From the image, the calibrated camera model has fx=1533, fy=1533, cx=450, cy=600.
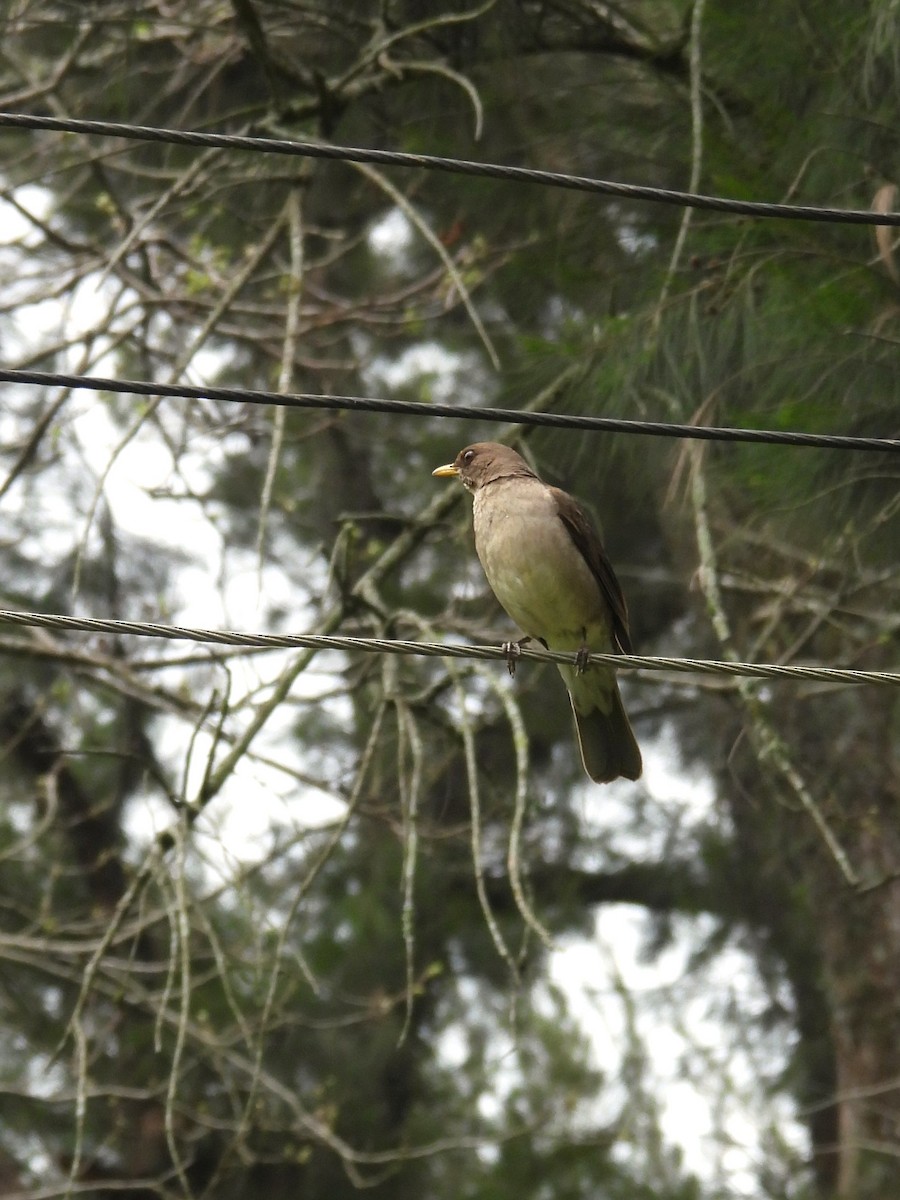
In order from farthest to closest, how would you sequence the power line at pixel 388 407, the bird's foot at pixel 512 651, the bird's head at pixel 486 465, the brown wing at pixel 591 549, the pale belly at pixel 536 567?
the bird's head at pixel 486 465 → the brown wing at pixel 591 549 → the pale belly at pixel 536 567 → the bird's foot at pixel 512 651 → the power line at pixel 388 407

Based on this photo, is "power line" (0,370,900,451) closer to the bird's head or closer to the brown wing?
the brown wing

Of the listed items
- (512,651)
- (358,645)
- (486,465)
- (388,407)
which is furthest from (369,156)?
(486,465)

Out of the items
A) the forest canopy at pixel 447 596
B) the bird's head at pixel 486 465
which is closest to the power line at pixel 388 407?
the forest canopy at pixel 447 596

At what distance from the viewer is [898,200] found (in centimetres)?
508

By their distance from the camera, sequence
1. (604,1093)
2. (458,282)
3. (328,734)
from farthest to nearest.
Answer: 1. (604,1093)
2. (328,734)
3. (458,282)

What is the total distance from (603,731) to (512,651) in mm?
1598

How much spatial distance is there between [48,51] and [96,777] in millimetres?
4589

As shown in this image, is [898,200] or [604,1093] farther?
[604,1093]

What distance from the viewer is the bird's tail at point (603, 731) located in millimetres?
5484

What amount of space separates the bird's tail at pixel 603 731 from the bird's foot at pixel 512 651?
0.89 feet

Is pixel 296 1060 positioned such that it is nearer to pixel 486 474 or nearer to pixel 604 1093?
pixel 604 1093

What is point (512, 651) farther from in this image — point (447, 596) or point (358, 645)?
point (447, 596)

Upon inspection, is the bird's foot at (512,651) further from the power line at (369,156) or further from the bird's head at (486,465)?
the power line at (369,156)

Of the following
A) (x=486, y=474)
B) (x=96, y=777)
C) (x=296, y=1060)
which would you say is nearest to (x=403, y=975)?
(x=296, y=1060)
